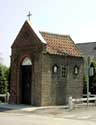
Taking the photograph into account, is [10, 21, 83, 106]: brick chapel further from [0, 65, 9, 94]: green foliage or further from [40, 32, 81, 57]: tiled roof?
[0, 65, 9, 94]: green foliage

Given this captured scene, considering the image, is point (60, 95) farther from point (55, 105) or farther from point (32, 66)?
point (32, 66)

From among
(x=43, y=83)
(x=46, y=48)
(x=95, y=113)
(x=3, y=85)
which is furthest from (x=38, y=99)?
(x=3, y=85)

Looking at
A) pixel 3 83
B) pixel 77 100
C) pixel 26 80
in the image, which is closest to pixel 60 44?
pixel 26 80

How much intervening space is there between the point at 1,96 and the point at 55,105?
240 inches

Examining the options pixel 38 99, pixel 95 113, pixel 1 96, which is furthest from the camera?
pixel 1 96

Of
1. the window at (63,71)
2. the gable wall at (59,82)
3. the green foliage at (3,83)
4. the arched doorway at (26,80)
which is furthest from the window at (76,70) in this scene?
the green foliage at (3,83)

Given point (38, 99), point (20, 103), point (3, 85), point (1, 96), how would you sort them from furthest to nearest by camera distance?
point (3, 85)
point (1, 96)
point (20, 103)
point (38, 99)

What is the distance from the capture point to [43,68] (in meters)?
28.5

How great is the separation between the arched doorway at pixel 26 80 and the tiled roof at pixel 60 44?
1.93 metres

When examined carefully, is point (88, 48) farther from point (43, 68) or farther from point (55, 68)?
point (43, 68)

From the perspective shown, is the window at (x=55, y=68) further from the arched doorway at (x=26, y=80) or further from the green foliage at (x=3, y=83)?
the green foliage at (x=3, y=83)

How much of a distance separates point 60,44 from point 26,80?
369 centimetres

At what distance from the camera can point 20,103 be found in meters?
30.2

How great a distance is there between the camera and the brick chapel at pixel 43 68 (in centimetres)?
2852
